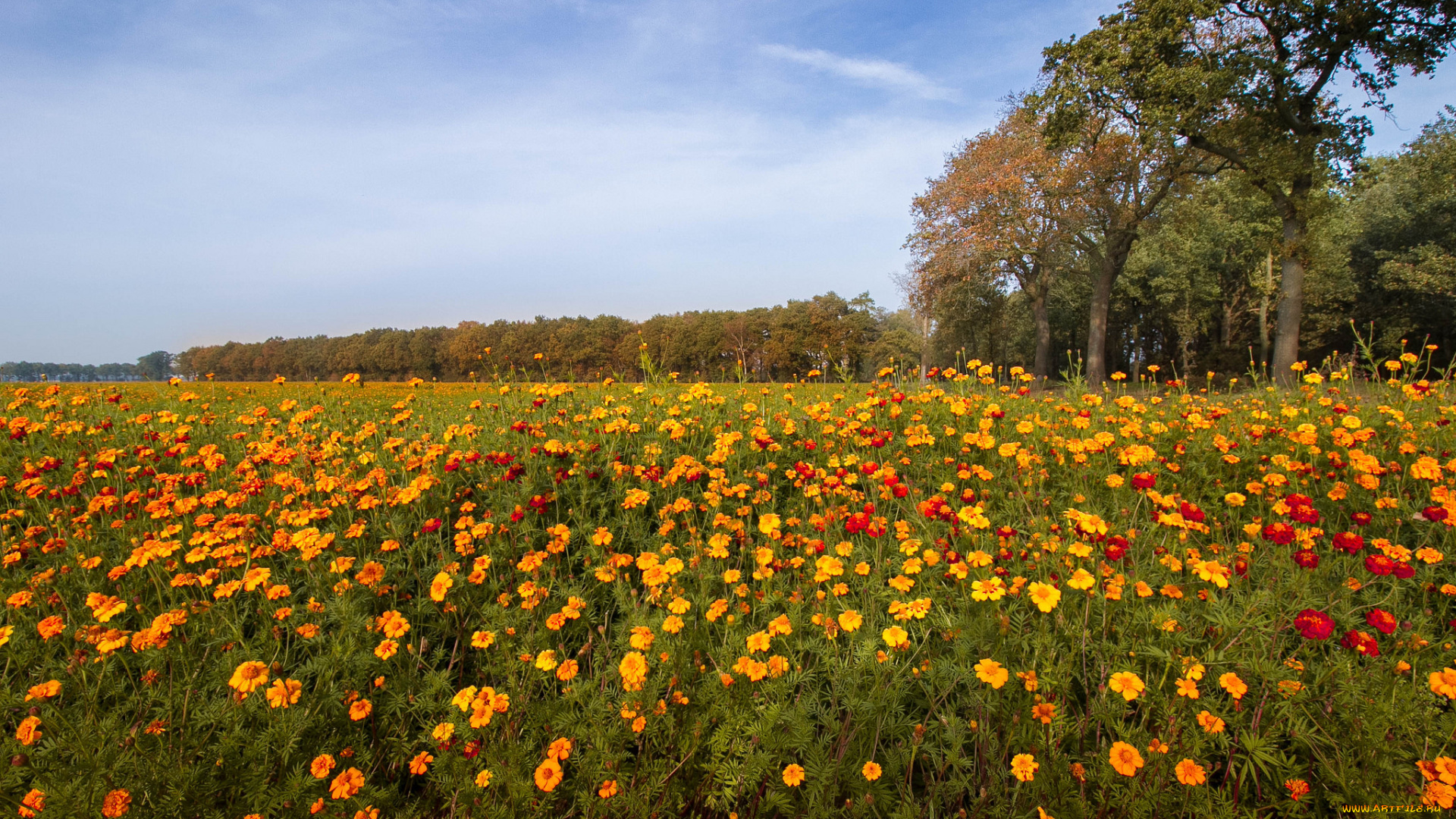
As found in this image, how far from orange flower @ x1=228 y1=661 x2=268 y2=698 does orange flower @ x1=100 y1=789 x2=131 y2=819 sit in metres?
0.32

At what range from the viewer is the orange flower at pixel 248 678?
1.84m

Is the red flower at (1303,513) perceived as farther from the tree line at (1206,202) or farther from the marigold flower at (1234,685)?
the tree line at (1206,202)

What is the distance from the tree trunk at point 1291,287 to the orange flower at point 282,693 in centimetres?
1935

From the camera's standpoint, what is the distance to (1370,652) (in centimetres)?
171

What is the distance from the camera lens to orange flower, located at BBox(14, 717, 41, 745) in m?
1.79

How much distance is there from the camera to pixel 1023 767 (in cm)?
162

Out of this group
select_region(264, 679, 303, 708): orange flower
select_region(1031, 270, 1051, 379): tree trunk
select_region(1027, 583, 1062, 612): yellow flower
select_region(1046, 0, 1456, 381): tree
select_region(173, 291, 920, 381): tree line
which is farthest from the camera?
select_region(173, 291, 920, 381): tree line

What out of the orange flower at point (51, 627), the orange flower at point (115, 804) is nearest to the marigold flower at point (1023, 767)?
the orange flower at point (115, 804)

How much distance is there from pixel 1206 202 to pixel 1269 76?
1378 centimetres

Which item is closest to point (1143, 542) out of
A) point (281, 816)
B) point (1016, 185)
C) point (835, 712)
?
point (835, 712)

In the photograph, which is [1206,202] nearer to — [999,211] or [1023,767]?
[999,211]

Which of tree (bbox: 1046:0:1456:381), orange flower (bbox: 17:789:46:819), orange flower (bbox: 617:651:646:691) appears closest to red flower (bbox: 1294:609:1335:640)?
orange flower (bbox: 617:651:646:691)

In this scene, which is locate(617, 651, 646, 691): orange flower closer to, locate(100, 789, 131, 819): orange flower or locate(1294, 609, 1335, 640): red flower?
locate(100, 789, 131, 819): orange flower

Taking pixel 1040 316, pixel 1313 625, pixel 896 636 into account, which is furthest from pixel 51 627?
pixel 1040 316
